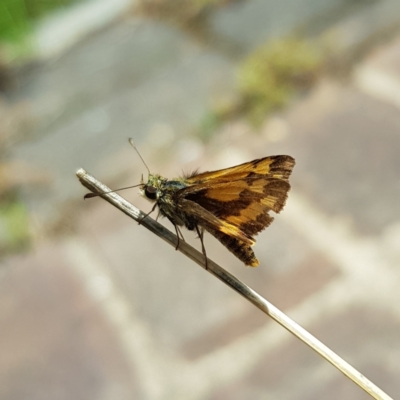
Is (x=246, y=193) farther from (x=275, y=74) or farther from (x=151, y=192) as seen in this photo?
(x=275, y=74)

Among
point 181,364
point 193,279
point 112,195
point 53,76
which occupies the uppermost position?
point 53,76

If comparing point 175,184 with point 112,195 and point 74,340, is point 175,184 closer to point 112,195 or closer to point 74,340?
point 112,195

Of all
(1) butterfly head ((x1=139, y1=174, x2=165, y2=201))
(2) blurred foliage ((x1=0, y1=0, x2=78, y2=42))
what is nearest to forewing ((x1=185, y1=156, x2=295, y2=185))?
(1) butterfly head ((x1=139, y1=174, x2=165, y2=201))

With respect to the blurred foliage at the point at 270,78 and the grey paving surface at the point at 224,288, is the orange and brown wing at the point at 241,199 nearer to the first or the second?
the grey paving surface at the point at 224,288

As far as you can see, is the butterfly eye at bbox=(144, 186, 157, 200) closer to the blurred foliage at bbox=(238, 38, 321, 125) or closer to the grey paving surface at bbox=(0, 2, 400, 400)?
the grey paving surface at bbox=(0, 2, 400, 400)

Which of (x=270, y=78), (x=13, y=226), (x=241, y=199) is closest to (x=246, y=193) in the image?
(x=241, y=199)

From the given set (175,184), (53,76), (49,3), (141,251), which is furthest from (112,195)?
(49,3)
